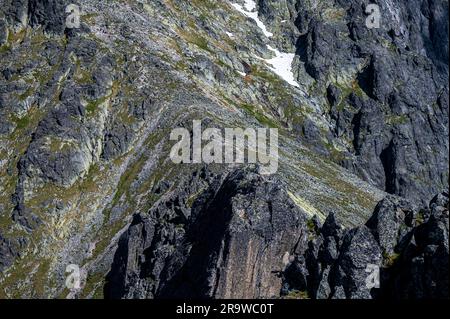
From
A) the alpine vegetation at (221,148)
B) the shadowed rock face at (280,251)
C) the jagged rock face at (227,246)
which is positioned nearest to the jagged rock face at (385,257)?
the shadowed rock face at (280,251)

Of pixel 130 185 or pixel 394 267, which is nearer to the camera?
pixel 394 267

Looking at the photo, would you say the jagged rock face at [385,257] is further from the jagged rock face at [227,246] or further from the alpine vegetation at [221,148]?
the alpine vegetation at [221,148]

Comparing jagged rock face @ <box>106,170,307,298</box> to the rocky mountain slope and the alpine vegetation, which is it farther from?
the alpine vegetation

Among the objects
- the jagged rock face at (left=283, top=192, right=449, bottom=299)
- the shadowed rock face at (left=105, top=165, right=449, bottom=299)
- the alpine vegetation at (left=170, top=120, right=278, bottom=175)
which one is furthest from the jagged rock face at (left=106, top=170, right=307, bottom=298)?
the alpine vegetation at (left=170, top=120, right=278, bottom=175)

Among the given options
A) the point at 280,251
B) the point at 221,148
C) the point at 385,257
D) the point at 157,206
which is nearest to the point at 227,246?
the point at 280,251

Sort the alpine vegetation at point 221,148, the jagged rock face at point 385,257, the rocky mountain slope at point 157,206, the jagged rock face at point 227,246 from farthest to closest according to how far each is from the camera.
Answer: the alpine vegetation at point 221,148
the jagged rock face at point 227,246
the rocky mountain slope at point 157,206
the jagged rock face at point 385,257

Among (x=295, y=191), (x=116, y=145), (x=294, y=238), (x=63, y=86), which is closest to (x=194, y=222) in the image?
(x=294, y=238)


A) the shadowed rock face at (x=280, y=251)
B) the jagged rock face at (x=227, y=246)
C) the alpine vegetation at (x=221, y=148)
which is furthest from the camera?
the alpine vegetation at (x=221, y=148)

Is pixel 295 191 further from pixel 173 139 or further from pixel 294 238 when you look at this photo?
pixel 294 238
